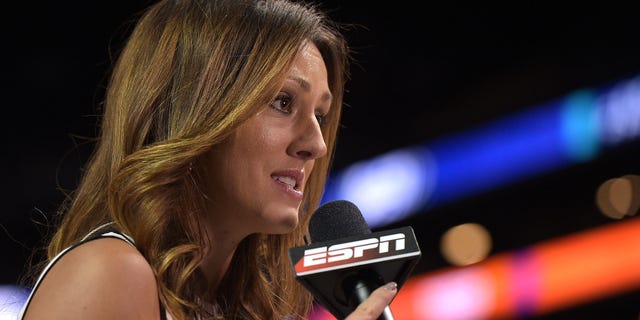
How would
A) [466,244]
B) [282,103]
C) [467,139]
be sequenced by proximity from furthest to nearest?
[466,244]
[467,139]
[282,103]

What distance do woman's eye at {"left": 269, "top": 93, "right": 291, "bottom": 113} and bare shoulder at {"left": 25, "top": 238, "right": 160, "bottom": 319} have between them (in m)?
0.36

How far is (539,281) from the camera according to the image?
15.4 ft

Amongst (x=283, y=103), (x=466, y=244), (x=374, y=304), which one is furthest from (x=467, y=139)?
(x=374, y=304)

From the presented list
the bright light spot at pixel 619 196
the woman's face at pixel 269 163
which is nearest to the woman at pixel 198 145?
the woman's face at pixel 269 163

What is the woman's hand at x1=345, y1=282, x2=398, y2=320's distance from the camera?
38.4 inches

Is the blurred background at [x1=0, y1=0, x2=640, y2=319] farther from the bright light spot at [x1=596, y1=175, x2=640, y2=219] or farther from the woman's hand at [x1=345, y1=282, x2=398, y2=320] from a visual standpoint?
the woman's hand at [x1=345, y1=282, x2=398, y2=320]

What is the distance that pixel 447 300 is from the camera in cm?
458

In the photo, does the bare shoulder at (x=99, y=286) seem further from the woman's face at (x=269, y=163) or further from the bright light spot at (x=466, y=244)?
the bright light spot at (x=466, y=244)

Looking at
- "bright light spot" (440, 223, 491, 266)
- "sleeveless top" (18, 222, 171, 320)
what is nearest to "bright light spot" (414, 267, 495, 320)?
"bright light spot" (440, 223, 491, 266)

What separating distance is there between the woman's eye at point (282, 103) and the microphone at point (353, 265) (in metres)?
0.39

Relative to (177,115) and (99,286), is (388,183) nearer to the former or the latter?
(177,115)

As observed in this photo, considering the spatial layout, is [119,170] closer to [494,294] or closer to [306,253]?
→ [306,253]

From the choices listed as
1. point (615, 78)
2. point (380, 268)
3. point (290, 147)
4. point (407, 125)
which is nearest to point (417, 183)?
point (407, 125)

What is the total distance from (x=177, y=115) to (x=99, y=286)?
0.34m
